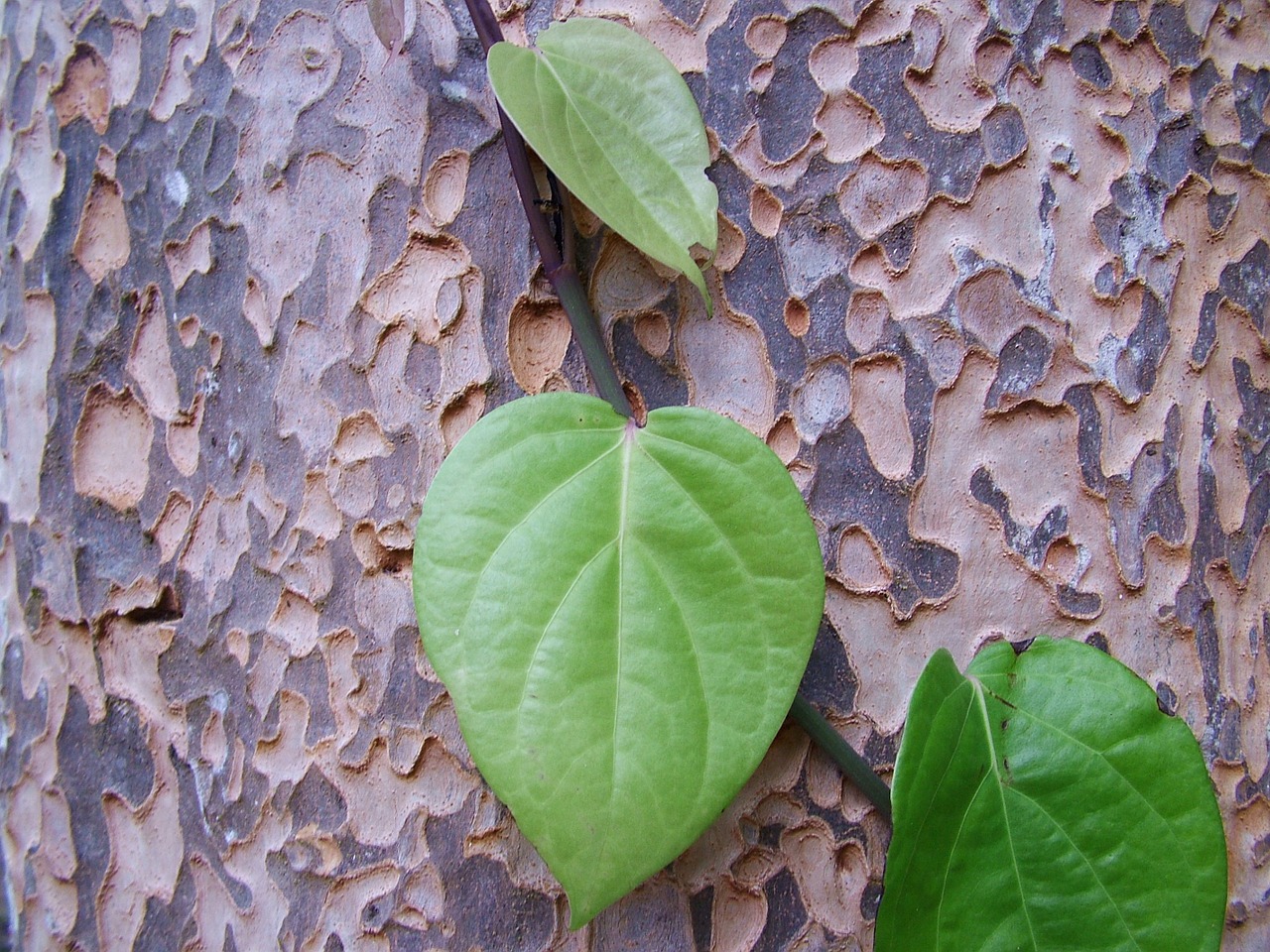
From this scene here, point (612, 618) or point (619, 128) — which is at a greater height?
point (619, 128)

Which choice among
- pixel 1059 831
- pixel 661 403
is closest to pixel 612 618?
pixel 661 403

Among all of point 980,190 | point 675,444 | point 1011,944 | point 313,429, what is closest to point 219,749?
point 313,429

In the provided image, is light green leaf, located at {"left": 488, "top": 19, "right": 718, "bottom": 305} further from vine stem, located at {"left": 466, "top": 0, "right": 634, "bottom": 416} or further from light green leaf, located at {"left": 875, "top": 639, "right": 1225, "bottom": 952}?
light green leaf, located at {"left": 875, "top": 639, "right": 1225, "bottom": 952}

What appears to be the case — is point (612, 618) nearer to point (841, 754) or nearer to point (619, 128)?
point (841, 754)

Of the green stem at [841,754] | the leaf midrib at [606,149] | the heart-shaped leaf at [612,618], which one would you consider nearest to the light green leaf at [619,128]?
the leaf midrib at [606,149]

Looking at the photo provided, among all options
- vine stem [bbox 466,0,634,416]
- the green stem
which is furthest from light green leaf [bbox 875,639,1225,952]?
vine stem [bbox 466,0,634,416]

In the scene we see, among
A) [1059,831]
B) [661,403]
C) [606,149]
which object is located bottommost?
[1059,831]

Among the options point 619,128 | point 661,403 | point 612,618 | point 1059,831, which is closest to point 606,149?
point 619,128

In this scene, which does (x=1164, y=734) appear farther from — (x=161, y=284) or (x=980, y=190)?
(x=161, y=284)
